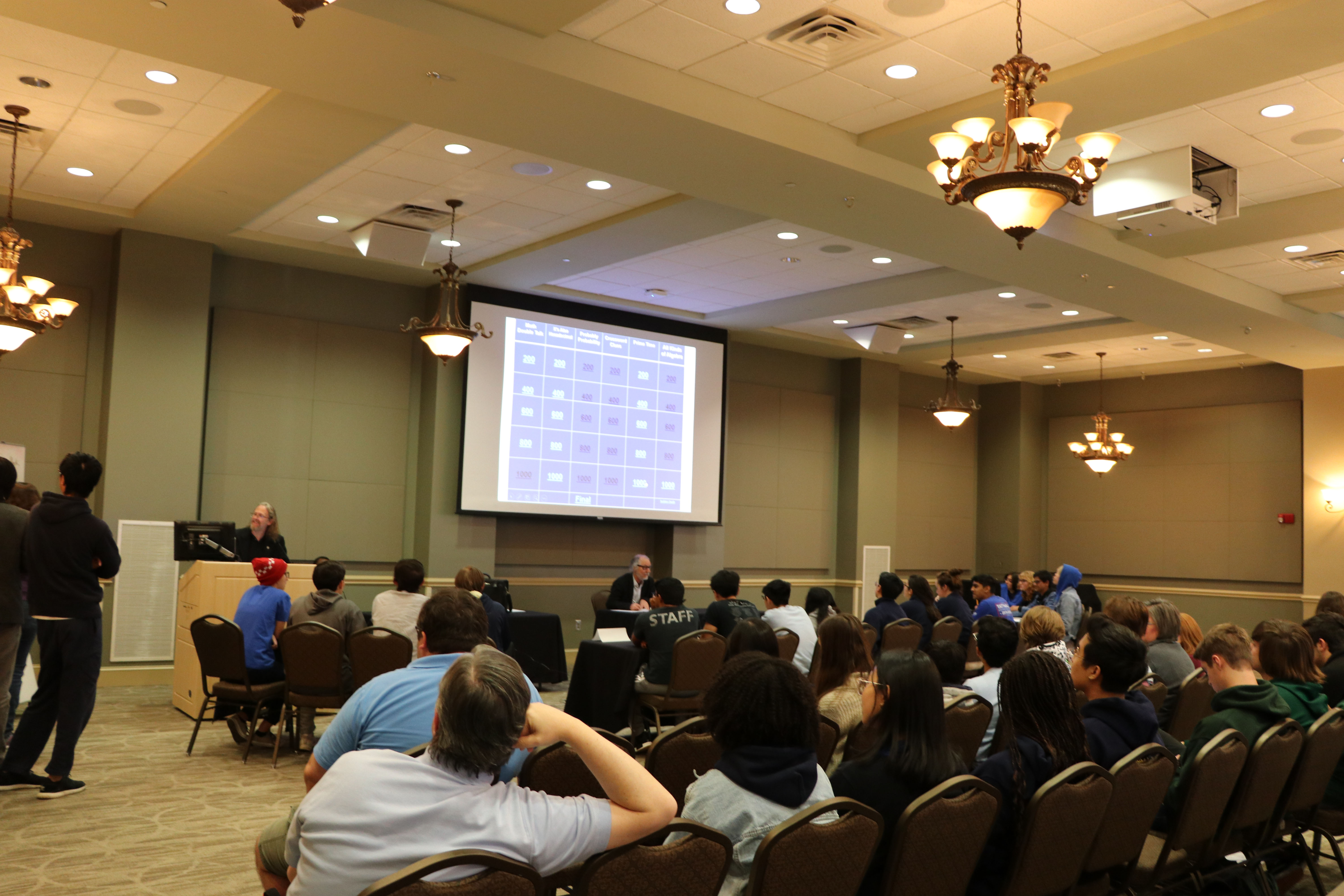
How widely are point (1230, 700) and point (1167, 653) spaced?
66.3 inches

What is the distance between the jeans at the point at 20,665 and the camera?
5.91 m

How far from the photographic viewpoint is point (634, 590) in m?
10.4

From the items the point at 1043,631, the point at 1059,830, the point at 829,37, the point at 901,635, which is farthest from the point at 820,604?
the point at 1059,830

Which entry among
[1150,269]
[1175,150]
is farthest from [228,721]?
[1150,269]

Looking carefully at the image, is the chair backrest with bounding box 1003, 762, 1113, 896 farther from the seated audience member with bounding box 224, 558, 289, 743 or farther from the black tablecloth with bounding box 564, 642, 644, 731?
the seated audience member with bounding box 224, 558, 289, 743

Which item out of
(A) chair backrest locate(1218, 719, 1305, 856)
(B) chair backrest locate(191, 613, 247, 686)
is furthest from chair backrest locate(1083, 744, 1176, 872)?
(B) chair backrest locate(191, 613, 247, 686)

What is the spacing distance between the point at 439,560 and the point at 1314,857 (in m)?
8.26

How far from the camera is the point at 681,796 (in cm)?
326

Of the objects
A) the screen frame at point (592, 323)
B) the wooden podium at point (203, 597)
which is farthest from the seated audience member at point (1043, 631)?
the screen frame at point (592, 323)

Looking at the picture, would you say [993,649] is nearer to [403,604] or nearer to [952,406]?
[403,604]

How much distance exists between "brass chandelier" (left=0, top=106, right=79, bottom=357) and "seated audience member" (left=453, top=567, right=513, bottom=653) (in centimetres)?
357

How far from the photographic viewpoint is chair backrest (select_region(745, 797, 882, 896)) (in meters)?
2.10

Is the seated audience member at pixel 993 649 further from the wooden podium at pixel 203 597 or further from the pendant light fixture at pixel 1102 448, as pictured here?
the pendant light fixture at pixel 1102 448

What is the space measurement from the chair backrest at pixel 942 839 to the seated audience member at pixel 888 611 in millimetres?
5378
